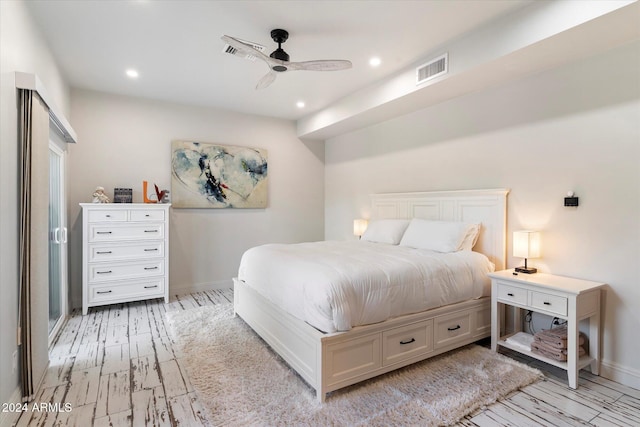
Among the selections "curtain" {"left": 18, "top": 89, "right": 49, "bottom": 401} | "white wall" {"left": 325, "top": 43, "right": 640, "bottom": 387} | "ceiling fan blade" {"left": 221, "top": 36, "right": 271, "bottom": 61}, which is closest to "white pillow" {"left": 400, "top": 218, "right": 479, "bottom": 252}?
"white wall" {"left": 325, "top": 43, "right": 640, "bottom": 387}

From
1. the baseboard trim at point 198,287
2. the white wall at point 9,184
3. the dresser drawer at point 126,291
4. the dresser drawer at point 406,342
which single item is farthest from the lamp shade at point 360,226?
the white wall at point 9,184

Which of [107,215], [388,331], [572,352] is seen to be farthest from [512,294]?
[107,215]

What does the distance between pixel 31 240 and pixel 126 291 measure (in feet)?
7.01

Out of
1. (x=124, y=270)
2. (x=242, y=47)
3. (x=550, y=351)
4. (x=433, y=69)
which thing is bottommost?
(x=550, y=351)

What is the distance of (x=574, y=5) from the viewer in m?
2.19

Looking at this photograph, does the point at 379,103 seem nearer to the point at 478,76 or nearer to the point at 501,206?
the point at 478,76

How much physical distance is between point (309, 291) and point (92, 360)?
2.00 m

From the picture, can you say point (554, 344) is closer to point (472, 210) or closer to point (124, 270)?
point (472, 210)

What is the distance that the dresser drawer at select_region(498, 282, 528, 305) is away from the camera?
2656mm

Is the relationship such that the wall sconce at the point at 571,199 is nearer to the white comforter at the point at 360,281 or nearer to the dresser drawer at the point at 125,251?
the white comforter at the point at 360,281

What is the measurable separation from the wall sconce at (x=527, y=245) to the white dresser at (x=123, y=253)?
13.1 ft

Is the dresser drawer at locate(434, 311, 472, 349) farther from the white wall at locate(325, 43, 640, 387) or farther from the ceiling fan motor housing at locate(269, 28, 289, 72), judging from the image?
the ceiling fan motor housing at locate(269, 28, 289, 72)

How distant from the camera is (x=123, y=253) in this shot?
4055mm

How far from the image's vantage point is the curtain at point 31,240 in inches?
83.7
